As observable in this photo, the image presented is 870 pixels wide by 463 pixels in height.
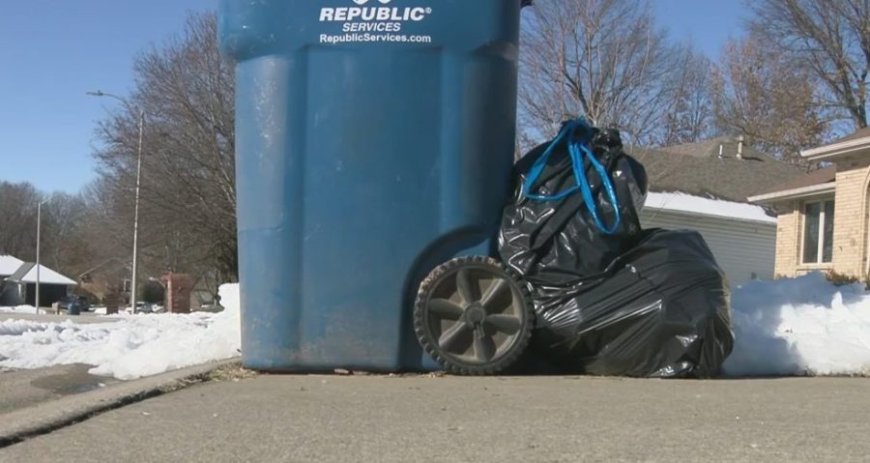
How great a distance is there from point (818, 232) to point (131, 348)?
635 inches

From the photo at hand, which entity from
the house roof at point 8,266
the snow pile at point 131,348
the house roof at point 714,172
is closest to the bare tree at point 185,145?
the house roof at point 714,172

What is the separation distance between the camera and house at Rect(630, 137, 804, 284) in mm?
22406

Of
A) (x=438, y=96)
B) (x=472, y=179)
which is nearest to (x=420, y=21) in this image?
(x=438, y=96)

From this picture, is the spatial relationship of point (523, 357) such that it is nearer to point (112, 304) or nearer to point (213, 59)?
point (213, 59)

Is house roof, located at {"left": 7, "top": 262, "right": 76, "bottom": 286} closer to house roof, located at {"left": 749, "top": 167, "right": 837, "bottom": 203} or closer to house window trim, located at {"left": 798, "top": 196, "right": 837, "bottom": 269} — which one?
house roof, located at {"left": 749, "top": 167, "right": 837, "bottom": 203}

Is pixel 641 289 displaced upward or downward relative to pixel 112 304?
upward

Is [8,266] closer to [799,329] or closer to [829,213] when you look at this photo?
[829,213]

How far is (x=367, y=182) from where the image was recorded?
507cm

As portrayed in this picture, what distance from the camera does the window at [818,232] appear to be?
18.1 metres

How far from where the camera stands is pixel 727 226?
75.8ft

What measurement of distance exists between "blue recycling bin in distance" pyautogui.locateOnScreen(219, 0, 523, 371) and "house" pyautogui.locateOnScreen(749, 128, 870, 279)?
12.1 meters

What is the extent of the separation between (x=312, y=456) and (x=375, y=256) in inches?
85.1

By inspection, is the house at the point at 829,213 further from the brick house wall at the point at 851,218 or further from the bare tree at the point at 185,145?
the bare tree at the point at 185,145

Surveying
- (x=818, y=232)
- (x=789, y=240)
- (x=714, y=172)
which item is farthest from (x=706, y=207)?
(x=818, y=232)
